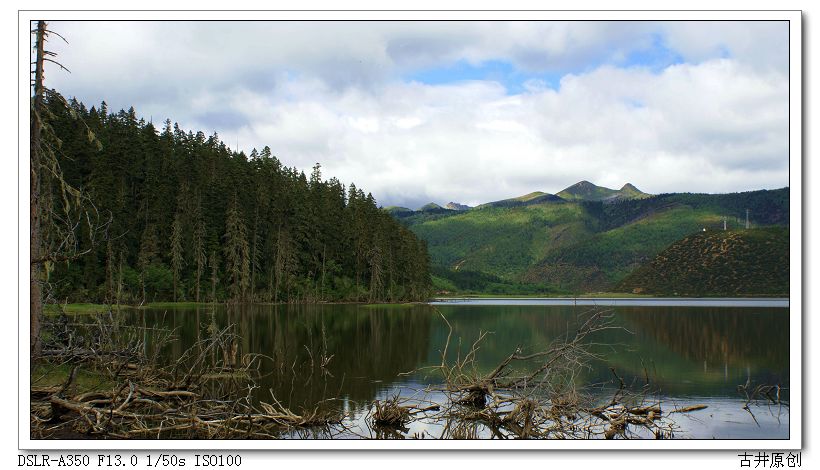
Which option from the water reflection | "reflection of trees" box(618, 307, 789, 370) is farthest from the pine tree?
"reflection of trees" box(618, 307, 789, 370)

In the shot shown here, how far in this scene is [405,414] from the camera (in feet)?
46.3

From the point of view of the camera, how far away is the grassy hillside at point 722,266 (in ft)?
268

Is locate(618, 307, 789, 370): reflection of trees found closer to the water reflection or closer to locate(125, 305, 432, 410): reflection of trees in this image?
the water reflection

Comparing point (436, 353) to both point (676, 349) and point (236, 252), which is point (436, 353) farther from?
point (236, 252)

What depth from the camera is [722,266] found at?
328 feet

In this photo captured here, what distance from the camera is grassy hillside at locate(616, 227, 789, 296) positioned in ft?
268

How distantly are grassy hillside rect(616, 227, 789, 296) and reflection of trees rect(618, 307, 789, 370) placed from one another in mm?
25546

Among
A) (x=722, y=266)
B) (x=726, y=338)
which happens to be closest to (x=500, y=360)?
(x=726, y=338)

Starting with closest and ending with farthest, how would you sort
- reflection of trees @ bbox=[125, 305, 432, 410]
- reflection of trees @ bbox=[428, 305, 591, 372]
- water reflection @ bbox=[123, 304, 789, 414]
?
1. reflection of trees @ bbox=[125, 305, 432, 410]
2. water reflection @ bbox=[123, 304, 789, 414]
3. reflection of trees @ bbox=[428, 305, 591, 372]

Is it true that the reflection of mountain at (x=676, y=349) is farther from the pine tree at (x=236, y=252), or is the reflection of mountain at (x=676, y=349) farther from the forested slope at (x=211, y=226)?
the pine tree at (x=236, y=252)
